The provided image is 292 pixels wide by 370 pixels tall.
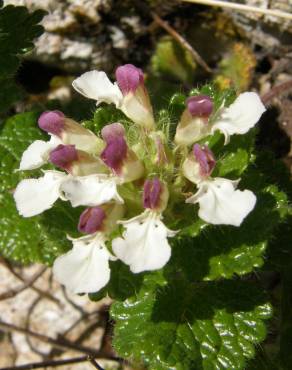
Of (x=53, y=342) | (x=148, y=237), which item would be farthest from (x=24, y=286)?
(x=148, y=237)

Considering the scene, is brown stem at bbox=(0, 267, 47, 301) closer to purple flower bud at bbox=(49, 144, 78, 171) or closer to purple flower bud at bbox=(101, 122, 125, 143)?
purple flower bud at bbox=(49, 144, 78, 171)

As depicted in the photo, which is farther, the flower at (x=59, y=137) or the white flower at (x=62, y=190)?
the flower at (x=59, y=137)

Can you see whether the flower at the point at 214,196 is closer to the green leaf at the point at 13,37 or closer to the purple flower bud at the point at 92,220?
the purple flower bud at the point at 92,220

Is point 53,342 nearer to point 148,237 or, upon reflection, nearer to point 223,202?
point 148,237

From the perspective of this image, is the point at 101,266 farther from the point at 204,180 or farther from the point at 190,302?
the point at 190,302

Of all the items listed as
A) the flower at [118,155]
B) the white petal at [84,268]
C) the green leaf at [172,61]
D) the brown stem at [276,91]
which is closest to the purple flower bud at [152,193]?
the flower at [118,155]

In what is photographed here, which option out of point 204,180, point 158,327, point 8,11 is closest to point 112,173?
point 204,180

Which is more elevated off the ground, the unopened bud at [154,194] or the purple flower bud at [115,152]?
the purple flower bud at [115,152]
